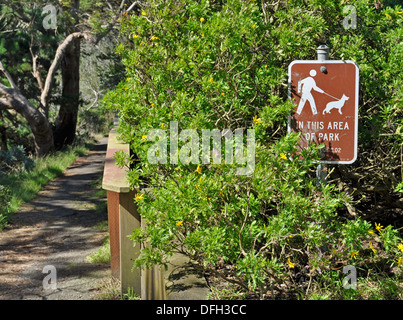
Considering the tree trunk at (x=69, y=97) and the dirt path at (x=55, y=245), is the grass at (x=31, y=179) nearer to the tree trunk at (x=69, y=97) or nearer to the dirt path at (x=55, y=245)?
the dirt path at (x=55, y=245)

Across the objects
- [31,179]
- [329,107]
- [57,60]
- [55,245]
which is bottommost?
[55,245]

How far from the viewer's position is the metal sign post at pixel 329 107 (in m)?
3.45

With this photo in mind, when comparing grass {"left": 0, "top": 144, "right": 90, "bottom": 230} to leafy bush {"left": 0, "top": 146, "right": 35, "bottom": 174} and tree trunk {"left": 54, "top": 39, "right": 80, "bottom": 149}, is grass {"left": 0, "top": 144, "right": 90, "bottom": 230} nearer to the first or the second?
leafy bush {"left": 0, "top": 146, "right": 35, "bottom": 174}

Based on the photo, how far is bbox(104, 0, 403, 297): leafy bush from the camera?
10.8 feet

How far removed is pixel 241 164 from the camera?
11.0 feet

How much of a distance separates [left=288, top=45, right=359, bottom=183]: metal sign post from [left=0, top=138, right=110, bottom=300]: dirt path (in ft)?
9.75

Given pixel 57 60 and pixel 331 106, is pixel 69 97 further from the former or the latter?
pixel 331 106

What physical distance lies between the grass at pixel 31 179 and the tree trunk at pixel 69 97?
236 centimetres

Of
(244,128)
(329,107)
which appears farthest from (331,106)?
(244,128)

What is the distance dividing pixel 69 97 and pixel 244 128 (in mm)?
15745

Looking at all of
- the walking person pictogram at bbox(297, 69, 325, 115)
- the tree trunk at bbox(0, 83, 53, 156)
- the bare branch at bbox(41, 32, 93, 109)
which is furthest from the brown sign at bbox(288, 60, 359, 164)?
the tree trunk at bbox(0, 83, 53, 156)

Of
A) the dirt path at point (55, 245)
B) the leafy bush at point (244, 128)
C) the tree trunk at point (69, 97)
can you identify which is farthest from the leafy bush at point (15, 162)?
the leafy bush at point (244, 128)

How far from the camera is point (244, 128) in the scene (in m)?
4.29
